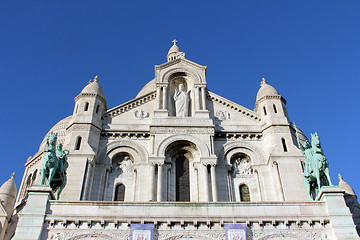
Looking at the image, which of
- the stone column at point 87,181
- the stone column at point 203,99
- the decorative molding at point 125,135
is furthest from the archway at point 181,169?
the stone column at point 87,181

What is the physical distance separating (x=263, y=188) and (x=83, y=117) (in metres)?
12.4

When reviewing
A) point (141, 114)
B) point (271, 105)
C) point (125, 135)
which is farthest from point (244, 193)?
point (141, 114)

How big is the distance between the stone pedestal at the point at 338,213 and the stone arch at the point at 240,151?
26.0 feet

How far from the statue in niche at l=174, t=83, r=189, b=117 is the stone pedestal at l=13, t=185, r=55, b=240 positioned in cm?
1245

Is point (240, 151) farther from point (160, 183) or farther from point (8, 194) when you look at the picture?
point (8, 194)

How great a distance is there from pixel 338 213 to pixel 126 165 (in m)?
13.5

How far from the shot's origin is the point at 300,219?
17.8 m

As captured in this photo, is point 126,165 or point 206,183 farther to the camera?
point 126,165

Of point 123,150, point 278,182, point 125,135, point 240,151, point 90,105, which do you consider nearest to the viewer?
point 278,182

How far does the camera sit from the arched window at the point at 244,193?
2528 cm

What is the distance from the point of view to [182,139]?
26.7m

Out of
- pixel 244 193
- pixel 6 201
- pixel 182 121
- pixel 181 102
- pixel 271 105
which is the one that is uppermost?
pixel 181 102

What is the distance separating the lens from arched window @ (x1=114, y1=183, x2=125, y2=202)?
25.3 m

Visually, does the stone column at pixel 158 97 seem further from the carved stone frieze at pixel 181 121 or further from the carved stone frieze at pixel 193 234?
the carved stone frieze at pixel 193 234
